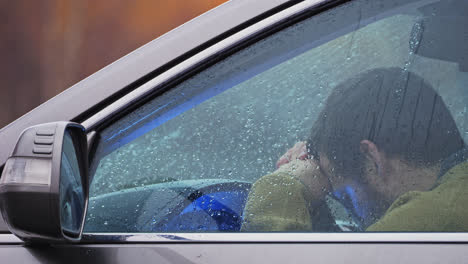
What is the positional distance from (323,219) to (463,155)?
294mm

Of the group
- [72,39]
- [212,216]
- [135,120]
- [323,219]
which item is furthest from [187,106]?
[72,39]

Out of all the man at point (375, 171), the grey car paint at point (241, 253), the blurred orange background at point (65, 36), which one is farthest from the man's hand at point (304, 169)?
the blurred orange background at point (65, 36)

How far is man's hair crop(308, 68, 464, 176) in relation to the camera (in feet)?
3.71

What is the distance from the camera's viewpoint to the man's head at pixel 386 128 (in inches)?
44.5

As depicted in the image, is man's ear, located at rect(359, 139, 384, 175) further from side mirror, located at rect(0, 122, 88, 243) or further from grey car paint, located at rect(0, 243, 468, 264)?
side mirror, located at rect(0, 122, 88, 243)

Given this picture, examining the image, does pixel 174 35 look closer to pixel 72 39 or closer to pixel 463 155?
pixel 463 155

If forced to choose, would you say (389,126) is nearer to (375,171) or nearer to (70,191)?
(375,171)

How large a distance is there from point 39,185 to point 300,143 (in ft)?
1.59

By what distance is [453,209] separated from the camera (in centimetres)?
111

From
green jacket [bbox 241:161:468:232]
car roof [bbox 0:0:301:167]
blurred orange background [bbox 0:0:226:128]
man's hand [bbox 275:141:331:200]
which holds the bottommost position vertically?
blurred orange background [bbox 0:0:226:128]

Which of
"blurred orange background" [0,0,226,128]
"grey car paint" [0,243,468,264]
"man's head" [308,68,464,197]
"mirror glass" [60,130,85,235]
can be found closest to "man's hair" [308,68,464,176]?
"man's head" [308,68,464,197]

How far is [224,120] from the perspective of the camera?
1.16m

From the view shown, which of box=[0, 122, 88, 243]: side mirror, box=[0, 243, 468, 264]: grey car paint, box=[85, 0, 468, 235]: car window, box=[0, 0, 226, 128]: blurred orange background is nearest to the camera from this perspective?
box=[0, 122, 88, 243]: side mirror

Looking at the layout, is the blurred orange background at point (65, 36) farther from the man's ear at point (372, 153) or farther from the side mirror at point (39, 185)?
the side mirror at point (39, 185)
